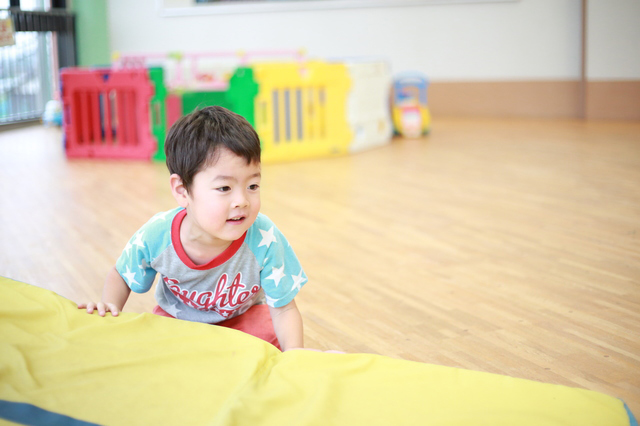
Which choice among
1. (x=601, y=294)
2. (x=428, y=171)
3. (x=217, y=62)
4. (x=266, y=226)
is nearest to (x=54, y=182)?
(x=428, y=171)

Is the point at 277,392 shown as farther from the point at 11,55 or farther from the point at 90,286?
the point at 11,55

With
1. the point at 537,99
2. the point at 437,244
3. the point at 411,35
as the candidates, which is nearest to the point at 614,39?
the point at 537,99

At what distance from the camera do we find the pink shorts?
4.49ft

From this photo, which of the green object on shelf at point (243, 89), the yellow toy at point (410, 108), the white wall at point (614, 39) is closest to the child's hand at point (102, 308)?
the green object on shelf at point (243, 89)

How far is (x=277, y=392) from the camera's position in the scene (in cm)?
99

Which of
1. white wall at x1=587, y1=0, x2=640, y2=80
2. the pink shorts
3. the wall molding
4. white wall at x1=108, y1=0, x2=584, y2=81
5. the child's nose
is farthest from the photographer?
white wall at x1=108, y1=0, x2=584, y2=81

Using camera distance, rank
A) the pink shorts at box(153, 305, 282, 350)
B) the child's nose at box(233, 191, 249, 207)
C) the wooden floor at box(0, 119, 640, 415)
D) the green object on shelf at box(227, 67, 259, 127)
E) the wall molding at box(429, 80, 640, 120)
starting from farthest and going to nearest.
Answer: the wall molding at box(429, 80, 640, 120) < the green object on shelf at box(227, 67, 259, 127) < the wooden floor at box(0, 119, 640, 415) < the pink shorts at box(153, 305, 282, 350) < the child's nose at box(233, 191, 249, 207)

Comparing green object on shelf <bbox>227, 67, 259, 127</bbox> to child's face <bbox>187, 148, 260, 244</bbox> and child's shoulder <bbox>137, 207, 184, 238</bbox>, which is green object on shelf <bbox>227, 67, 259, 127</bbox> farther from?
child's face <bbox>187, 148, 260, 244</bbox>

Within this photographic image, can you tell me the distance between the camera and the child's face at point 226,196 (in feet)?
3.68

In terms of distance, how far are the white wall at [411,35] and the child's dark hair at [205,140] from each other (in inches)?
215

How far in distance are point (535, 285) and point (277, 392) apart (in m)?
1.12

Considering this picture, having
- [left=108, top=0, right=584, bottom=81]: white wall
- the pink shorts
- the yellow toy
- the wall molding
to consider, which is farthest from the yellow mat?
[left=108, top=0, right=584, bottom=81]: white wall

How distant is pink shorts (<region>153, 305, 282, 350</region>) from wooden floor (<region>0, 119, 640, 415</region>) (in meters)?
0.18

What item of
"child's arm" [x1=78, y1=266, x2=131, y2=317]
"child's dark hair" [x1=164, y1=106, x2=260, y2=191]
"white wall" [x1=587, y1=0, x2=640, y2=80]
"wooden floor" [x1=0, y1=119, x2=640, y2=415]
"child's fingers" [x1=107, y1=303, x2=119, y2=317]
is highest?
"white wall" [x1=587, y1=0, x2=640, y2=80]
